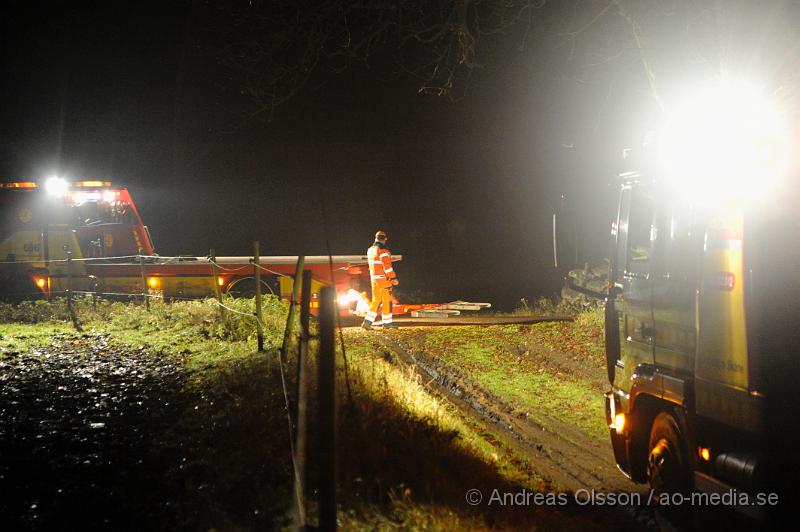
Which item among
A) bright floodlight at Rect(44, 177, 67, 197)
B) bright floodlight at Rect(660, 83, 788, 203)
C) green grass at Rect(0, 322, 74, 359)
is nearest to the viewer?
bright floodlight at Rect(660, 83, 788, 203)

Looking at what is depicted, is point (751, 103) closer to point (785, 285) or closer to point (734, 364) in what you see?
point (785, 285)

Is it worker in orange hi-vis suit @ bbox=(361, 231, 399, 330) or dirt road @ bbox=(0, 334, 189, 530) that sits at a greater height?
worker in orange hi-vis suit @ bbox=(361, 231, 399, 330)

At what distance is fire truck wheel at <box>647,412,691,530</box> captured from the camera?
15.8ft

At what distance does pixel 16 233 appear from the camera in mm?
17062

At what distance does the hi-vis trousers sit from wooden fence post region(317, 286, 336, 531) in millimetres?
9704

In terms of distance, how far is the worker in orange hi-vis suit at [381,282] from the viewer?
13.6m

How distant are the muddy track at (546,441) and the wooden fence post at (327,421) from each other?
298 centimetres

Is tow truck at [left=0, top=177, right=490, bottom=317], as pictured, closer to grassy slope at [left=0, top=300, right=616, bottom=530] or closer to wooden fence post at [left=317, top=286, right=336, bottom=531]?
grassy slope at [left=0, top=300, right=616, bottom=530]

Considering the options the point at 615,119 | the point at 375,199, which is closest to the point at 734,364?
the point at 615,119

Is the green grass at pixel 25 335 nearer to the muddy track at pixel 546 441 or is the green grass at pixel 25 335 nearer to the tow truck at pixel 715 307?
the muddy track at pixel 546 441

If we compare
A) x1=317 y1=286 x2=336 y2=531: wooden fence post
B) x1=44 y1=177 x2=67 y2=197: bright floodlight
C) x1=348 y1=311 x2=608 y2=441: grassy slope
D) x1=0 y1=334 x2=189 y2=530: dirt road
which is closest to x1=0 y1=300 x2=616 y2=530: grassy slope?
x1=348 y1=311 x2=608 y2=441: grassy slope

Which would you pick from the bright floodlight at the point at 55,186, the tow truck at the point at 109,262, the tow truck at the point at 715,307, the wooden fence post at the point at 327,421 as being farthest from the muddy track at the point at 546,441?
the bright floodlight at the point at 55,186

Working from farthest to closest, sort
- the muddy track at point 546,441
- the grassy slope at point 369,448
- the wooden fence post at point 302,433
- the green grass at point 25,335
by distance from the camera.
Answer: the green grass at point 25,335 < the muddy track at point 546,441 < the grassy slope at point 369,448 < the wooden fence post at point 302,433

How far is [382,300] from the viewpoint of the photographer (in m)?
13.7
